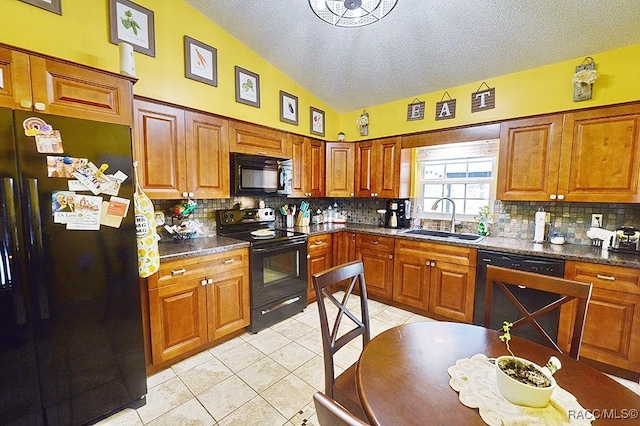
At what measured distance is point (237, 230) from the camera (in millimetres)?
2918

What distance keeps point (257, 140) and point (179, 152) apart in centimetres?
82

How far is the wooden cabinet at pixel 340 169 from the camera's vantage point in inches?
144

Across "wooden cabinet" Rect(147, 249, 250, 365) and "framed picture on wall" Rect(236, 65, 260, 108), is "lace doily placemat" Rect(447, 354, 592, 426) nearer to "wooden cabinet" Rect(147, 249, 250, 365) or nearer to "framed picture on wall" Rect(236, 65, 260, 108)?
"wooden cabinet" Rect(147, 249, 250, 365)

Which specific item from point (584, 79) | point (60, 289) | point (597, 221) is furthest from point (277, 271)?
point (584, 79)

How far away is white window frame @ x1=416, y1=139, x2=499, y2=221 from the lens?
294cm

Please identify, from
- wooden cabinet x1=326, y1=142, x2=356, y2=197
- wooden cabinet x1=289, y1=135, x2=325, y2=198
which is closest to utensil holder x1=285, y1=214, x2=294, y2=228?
wooden cabinet x1=289, y1=135, x2=325, y2=198

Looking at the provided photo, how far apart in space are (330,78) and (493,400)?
329cm

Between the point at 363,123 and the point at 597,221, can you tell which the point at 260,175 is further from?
the point at 597,221

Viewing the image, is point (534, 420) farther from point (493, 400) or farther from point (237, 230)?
point (237, 230)

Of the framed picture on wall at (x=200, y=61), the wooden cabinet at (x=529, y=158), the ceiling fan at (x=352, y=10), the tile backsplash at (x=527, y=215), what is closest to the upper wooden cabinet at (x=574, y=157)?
the wooden cabinet at (x=529, y=158)

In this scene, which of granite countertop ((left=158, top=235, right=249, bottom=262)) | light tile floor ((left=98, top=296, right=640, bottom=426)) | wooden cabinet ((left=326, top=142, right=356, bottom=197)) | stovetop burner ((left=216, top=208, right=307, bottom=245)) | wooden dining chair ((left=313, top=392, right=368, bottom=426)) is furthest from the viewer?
wooden cabinet ((left=326, top=142, right=356, bottom=197))

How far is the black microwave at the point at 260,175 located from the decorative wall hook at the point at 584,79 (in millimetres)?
2714

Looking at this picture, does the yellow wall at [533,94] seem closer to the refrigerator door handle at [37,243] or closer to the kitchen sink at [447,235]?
the kitchen sink at [447,235]

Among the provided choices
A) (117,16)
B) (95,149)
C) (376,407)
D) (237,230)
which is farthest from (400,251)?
(117,16)
